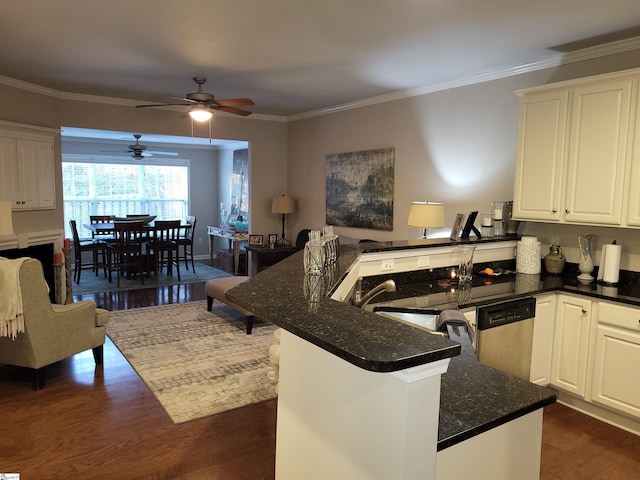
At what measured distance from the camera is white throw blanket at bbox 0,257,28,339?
10.6 ft

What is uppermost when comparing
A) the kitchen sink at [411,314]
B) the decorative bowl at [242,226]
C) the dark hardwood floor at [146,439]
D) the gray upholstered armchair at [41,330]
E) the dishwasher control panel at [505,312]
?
the decorative bowl at [242,226]

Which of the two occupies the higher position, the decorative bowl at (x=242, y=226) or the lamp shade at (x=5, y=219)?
the lamp shade at (x=5, y=219)

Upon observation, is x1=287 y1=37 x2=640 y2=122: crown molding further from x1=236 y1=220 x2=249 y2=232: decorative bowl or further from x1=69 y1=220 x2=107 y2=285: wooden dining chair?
x1=69 y1=220 x2=107 y2=285: wooden dining chair

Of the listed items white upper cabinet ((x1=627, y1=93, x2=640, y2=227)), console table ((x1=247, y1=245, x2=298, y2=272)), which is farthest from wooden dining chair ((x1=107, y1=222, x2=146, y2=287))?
white upper cabinet ((x1=627, y1=93, x2=640, y2=227))

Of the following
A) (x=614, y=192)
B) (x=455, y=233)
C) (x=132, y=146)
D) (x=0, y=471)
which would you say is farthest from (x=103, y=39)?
(x=132, y=146)

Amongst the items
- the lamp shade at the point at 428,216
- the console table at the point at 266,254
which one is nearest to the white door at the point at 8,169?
the console table at the point at 266,254

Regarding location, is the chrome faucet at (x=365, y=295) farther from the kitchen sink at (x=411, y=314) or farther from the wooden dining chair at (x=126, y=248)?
the wooden dining chair at (x=126, y=248)

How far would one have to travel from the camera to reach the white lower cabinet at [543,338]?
3182 mm

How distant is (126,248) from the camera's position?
7223mm

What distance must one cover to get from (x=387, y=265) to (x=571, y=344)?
141 cm

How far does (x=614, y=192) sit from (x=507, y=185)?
3.54 ft

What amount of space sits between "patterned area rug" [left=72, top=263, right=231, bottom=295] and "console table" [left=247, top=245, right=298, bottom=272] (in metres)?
1.49

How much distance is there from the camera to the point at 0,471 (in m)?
Answer: 2.47

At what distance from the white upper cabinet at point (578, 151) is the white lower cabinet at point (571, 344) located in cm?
61
